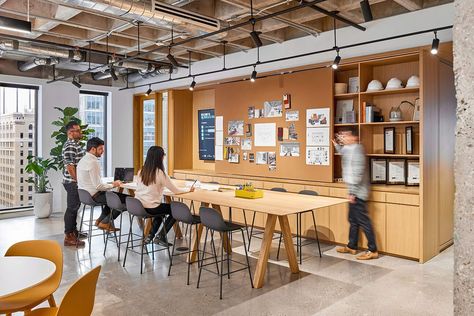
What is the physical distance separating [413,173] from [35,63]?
664 centimetres

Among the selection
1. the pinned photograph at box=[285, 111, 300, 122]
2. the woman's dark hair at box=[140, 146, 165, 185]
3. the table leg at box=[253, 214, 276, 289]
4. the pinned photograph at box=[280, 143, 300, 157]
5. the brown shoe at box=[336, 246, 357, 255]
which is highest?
the pinned photograph at box=[285, 111, 300, 122]

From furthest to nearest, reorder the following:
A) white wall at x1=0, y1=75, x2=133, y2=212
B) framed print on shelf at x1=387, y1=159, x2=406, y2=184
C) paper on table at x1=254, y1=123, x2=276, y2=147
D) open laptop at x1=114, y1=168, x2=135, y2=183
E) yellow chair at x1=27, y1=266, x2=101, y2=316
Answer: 1. white wall at x1=0, y1=75, x2=133, y2=212
2. paper on table at x1=254, y1=123, x2=276, y2=147
3. open laptop at x1=114, y1=168, x2=135, y2=183
4. framed print on shelf at x1=387, y1=159, x2=406, y2=184
5. yellow chair at x1=27, y1=266, x2=101, y2=316

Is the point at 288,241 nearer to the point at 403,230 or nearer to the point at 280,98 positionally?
the point at 403,230

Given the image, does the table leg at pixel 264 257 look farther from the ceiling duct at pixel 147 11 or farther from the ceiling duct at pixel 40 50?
the ceiling duct at pixel 40 50

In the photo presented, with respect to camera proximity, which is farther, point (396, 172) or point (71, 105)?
point (71, 105)

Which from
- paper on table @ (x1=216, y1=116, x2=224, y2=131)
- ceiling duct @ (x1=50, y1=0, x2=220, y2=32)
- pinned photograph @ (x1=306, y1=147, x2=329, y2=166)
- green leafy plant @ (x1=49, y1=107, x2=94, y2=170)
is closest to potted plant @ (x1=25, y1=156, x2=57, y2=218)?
green leafy plant @ (x1=49, y1=107, x2=94, y2=170)

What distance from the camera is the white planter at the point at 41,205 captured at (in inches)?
306

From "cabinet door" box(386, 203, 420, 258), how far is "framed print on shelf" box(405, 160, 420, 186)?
426 millimetres

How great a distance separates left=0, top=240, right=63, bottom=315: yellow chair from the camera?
7.81 ft

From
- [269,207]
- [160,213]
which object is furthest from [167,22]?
[269,207]

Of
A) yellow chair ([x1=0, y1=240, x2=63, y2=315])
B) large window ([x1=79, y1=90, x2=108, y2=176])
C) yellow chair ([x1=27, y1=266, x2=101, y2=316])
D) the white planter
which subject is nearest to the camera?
yellow chair ([x1=27, y1=266, x2=101, y2=316])

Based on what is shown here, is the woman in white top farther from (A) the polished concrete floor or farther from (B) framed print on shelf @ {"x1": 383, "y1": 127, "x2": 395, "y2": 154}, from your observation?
(B) framed print on shelf @ {"x1": 383, "y1": 127, "x2": 395, "y2": 154}

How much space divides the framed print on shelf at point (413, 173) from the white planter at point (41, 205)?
658cm

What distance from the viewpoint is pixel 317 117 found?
5.98 m
